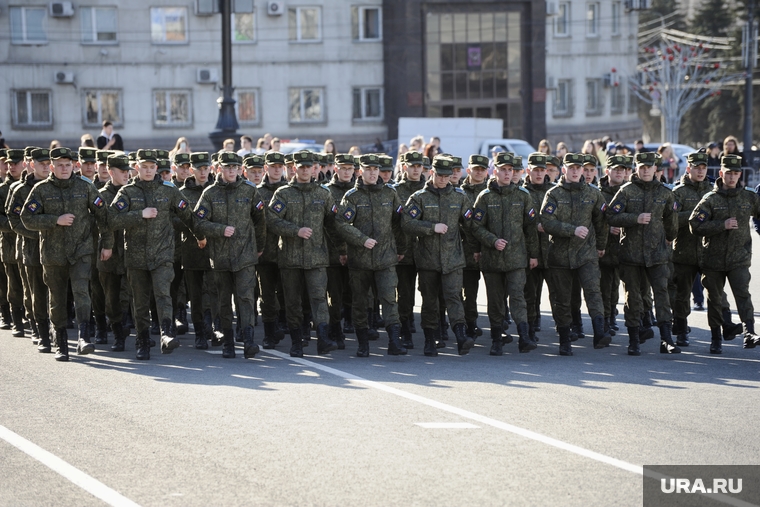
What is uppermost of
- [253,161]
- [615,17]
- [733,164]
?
[615,17]

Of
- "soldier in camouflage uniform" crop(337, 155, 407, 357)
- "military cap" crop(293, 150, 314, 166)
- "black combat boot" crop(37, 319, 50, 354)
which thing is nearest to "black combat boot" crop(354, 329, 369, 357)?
"soldier in camouflage uniform" crop(337, 155, 407, 357)

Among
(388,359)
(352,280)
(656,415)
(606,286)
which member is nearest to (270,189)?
(352,280)

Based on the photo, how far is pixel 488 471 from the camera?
7.46m

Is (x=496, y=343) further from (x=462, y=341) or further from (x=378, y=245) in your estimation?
(x=378, y=245)

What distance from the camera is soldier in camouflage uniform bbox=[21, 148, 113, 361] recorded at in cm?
1181

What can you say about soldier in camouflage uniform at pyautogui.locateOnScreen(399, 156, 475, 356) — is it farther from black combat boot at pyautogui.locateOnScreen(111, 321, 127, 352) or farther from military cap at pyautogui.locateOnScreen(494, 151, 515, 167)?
black combat boot at pyautogui.locateOnScreen(111, 321, 127, 352)

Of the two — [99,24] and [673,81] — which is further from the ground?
[99,24]

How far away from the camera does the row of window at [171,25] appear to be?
46562mm

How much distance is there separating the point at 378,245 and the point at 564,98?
43519 mm

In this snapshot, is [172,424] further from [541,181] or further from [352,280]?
[541,181]

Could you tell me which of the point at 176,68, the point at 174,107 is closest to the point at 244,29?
the point at 176,68

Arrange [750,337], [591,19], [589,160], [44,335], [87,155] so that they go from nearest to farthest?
[750,337]
[44,335]
[589,160]
[87,155]
[591,19]

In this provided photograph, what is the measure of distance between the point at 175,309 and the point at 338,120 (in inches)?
1414

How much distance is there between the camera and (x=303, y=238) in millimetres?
11898
